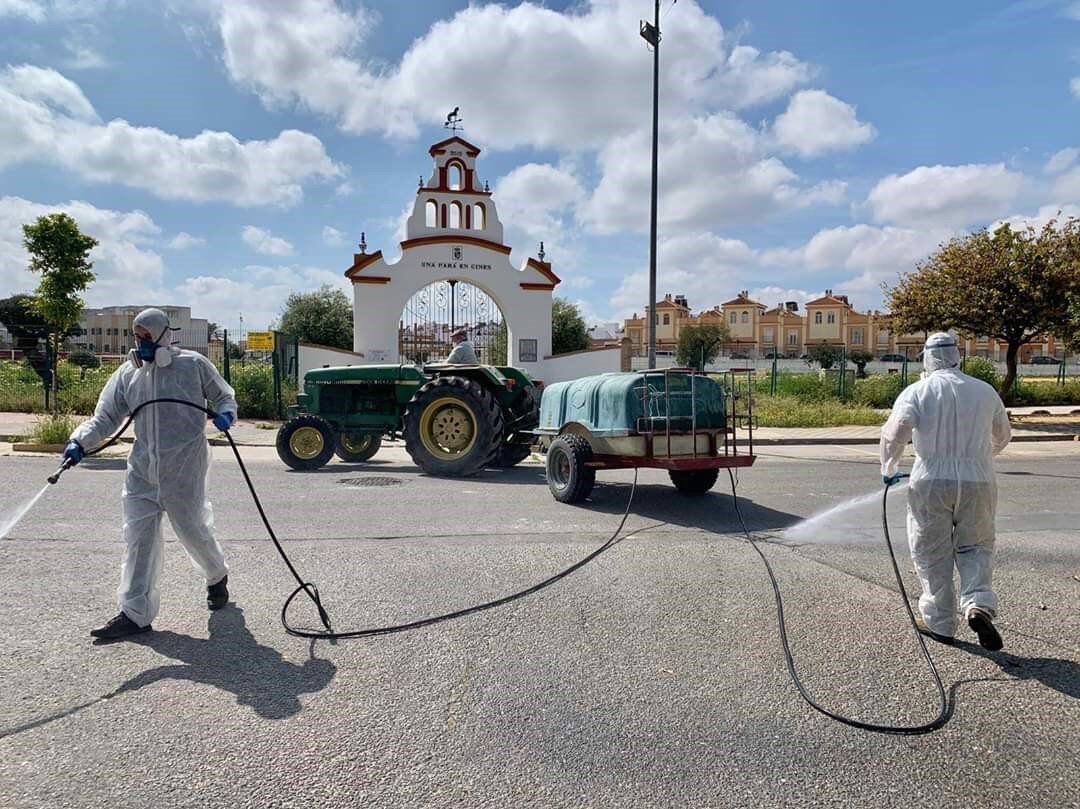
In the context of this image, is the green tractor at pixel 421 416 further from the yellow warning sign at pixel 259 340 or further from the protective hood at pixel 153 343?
the yellow warning sign at pixel 259 340

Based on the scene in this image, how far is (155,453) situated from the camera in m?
4.47

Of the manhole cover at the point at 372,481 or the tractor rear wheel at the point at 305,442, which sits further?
the tractor rear wheel at the point at 305,442

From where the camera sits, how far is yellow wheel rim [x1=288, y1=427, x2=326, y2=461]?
447 inches

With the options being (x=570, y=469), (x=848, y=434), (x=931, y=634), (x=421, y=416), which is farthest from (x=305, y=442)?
(x=848, y=434)

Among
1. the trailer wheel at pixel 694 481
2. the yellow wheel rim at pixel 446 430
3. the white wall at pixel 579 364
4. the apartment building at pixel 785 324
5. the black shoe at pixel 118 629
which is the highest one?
the apartment building at pixel 785 324

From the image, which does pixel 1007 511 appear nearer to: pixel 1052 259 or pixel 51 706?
pixel 51 706

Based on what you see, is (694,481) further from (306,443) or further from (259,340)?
(259,340)

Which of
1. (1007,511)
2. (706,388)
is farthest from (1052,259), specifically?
(706,388)

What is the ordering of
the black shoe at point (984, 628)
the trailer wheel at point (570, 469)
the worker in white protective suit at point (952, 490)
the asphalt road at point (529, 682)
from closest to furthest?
the asphalt road at point (529, 682) → the black shoe at point (984, 628) → the worker in white protective suit at point (952, 490) → the trailer wheel at point (570, 469)

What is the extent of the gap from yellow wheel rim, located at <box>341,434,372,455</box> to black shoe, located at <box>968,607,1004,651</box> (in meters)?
9.55

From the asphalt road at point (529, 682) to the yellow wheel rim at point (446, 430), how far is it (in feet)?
12.2

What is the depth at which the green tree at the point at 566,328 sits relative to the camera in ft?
117

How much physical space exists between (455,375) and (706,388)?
405 cm

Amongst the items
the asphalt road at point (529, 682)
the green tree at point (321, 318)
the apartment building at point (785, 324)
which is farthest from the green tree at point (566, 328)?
the apartment building at point (785, 324)
